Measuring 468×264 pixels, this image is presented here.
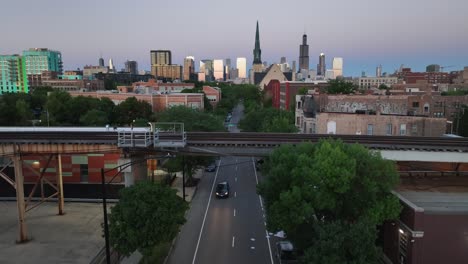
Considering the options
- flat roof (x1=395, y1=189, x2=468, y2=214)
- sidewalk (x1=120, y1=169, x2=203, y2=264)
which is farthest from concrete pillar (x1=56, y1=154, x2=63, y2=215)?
flat roof (x1=395, y1=189, x2=468, y2=214)

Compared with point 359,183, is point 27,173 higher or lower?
lower

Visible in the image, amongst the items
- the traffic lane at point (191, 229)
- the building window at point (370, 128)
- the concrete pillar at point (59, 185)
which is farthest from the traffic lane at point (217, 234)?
the building window at point (370, 128)

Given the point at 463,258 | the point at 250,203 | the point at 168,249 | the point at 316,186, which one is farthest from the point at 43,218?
the point at 463,258

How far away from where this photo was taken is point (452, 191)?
24266 millimetres

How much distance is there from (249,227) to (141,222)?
12.1 m

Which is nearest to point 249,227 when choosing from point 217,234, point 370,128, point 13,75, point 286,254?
point 217,234

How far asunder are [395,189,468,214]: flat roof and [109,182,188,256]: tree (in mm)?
14020

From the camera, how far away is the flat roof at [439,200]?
1984 centimetres

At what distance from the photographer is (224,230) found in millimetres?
28094

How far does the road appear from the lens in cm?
2355

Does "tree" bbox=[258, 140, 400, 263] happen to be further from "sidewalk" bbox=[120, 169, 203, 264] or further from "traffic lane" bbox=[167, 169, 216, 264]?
"sidewalk" bbox=[120, 169, 203, 264]

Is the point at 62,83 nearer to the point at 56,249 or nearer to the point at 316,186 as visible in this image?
the point at 56,249

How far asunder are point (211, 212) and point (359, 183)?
16032 millimetres

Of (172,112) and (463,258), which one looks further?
(172,112)
